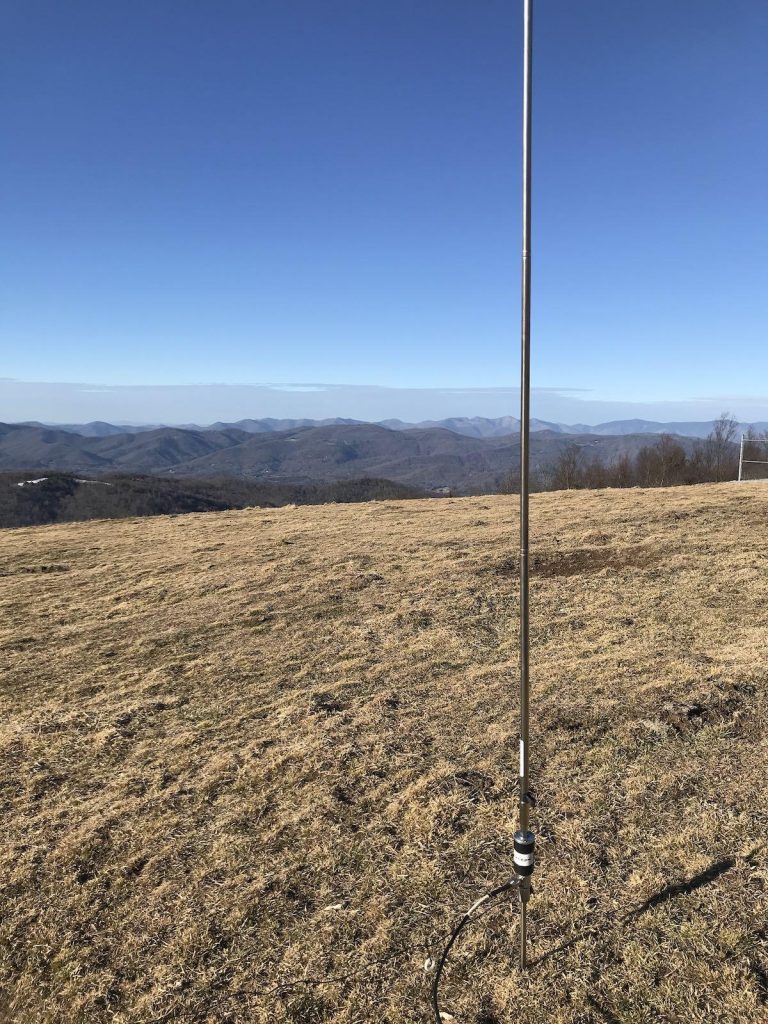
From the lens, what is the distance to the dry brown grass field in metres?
3.71

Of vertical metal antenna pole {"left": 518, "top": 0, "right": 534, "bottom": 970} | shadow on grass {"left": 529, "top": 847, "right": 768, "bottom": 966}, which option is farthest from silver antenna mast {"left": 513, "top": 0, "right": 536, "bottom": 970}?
shadow on grass {"left": 529, "top": 847, "right": 768, "bottom": 966}

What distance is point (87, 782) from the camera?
6.08m

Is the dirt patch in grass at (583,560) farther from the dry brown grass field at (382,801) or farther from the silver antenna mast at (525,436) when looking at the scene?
the silver antenna mast at (525,436)

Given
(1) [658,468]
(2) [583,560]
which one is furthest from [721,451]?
(2) [583,560]

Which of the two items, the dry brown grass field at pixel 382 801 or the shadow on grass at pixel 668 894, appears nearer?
the dry brown grass field at pixel 382 801

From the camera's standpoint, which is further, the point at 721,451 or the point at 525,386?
the point at 721,451

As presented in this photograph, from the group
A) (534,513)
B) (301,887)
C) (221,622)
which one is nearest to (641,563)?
(534,513)

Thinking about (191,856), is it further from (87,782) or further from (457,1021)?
(457,1021)

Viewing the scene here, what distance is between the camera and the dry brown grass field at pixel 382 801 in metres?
3.71

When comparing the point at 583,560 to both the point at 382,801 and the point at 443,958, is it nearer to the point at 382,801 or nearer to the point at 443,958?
the point at 382,801

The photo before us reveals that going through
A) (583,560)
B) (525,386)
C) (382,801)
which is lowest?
(382,801)

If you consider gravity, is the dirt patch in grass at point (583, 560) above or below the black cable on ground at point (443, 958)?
above

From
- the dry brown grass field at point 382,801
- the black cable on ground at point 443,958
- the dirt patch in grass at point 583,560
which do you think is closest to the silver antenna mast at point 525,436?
the black cable on ground at point 443,958

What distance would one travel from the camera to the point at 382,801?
5484 millimetres
